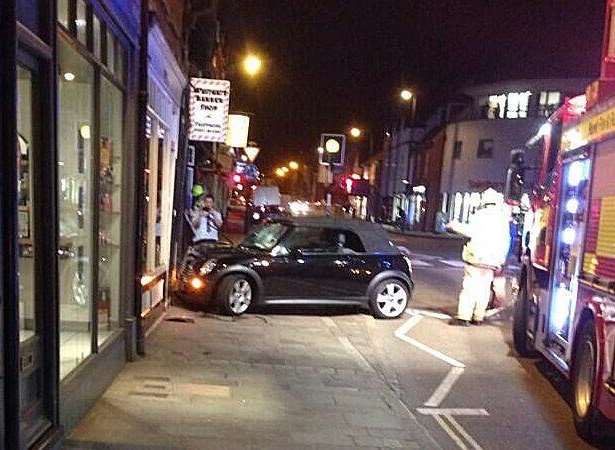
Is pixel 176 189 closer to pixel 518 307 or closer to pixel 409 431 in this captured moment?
pixel 518 307

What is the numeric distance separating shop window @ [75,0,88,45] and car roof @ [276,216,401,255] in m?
5.90

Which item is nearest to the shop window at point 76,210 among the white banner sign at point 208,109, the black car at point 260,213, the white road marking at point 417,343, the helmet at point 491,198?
the white road marking at point 417,343

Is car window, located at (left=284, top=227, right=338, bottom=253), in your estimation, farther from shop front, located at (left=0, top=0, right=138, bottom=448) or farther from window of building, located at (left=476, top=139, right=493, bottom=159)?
window of building, located at (left=476, top=139, right=493, bottom=159)

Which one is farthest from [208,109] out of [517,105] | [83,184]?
[517,105]

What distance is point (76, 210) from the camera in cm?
590

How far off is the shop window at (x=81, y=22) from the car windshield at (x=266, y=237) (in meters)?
5.77

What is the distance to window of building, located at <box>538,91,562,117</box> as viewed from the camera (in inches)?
1494

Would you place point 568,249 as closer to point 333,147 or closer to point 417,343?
point 417,343

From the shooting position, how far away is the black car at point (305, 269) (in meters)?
10.4

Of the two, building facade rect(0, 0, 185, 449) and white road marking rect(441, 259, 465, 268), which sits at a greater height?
building facade rect(0, 0, 185, 449)

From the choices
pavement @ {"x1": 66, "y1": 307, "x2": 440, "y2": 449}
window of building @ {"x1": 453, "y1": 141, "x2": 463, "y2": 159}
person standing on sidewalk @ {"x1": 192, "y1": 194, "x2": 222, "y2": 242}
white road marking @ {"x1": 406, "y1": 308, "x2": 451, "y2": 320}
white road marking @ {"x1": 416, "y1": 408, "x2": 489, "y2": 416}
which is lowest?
white road marking @ {"x1": 406, "y1": 308, "x2": 451, "y2": 320}

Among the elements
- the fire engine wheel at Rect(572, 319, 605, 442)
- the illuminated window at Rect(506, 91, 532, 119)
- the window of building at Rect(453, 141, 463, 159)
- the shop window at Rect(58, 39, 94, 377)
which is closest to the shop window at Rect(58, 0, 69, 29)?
the shop window at Rect(58, 39, 94, 377)

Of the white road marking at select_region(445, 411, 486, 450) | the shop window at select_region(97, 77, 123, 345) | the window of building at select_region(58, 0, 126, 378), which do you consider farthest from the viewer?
the shop window at select_region(97, 77, 123, 345)

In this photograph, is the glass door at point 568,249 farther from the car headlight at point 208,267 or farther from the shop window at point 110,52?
the car headlight at point 208,267
